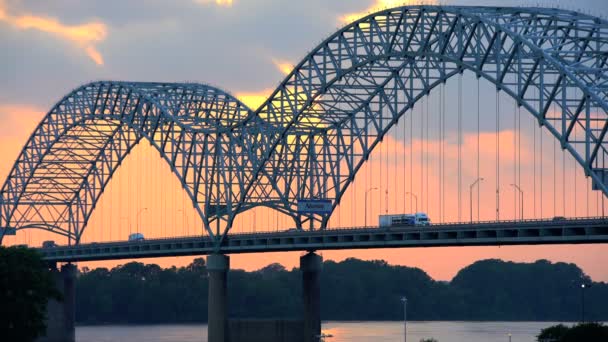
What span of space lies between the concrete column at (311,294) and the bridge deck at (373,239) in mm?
4739

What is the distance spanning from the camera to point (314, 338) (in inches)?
5610

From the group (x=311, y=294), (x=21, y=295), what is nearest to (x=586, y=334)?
(x=311, y=294)

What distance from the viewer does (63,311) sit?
18175 cm

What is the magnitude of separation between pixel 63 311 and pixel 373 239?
67803mm

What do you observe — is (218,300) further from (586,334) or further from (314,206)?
(586,334)

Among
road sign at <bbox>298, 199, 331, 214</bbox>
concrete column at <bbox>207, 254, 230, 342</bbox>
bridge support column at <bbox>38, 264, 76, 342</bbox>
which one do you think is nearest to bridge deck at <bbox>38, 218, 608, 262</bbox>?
concrete column at <bbox>207, 254, 230, 342</bbox>

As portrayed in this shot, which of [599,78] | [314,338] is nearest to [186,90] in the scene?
[314,338]

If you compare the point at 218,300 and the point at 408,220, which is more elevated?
the point at 408,220

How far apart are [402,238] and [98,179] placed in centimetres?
7950

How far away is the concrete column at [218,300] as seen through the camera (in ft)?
467

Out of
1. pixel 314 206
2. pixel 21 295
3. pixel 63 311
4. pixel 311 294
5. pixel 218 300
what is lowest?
pixel 63 311

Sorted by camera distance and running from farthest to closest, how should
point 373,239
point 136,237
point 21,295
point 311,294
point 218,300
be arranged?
1. point 136,237
2. point 311,294
3. point 218,300
4. point 21,295
5. point 373,239

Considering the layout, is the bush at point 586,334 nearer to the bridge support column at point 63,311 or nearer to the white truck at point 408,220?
the white truck at point 408,220

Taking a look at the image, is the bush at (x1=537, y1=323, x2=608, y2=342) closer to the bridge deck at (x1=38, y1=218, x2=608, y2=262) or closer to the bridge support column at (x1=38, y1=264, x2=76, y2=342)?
the bridge deck at (x1=38, y1=218, x2=608, y2=262)
